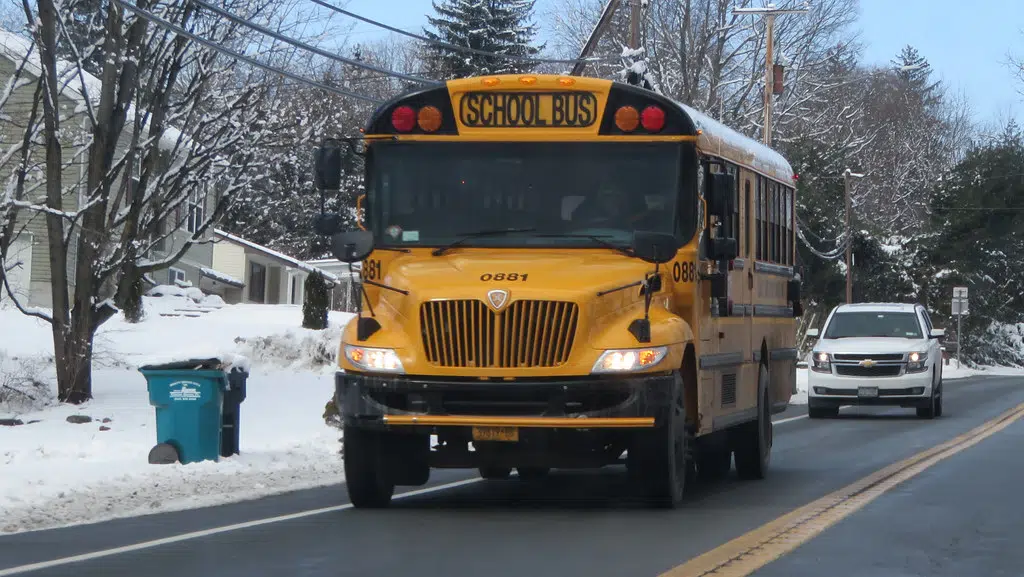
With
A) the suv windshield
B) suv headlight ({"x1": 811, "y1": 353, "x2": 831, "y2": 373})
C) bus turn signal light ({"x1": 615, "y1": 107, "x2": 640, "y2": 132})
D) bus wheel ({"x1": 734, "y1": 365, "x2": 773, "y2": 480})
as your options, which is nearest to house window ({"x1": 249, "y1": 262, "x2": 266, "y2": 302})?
the suv windshield

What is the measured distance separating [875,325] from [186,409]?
16548 mm

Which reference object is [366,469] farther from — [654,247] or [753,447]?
[753,447]

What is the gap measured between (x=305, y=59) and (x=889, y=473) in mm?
13023

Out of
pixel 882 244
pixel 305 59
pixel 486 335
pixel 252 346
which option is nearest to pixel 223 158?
pixel 305 59

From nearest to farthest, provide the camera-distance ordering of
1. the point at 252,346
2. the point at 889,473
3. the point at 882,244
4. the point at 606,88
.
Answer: the point at 606,88, the point at 889,473, the point at 252,346, the point at 882,244

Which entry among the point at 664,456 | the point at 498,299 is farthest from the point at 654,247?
the point at 664,456

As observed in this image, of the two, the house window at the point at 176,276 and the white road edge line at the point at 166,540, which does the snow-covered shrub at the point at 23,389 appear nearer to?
the white road edge line at the point at 166,540

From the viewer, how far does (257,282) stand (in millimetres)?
65188

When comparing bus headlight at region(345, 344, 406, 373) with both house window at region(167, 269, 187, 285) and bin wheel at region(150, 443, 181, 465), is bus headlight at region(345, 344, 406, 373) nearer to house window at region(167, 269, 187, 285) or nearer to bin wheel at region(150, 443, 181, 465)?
bin wheel at region(150, 443, 181, 465)

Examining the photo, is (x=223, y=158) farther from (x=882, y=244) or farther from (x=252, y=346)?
(x=882, y=244)

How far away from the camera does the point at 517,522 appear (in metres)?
11.4

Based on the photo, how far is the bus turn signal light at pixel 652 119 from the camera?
12398 millimetres

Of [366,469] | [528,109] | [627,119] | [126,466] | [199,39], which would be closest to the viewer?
[366,469]

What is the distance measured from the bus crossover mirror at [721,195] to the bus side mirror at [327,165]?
2736 mm
